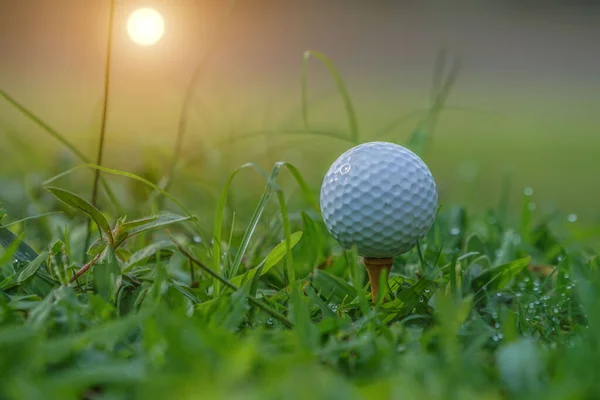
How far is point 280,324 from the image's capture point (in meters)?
1.42

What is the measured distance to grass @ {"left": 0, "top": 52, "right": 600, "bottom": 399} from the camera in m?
1.00

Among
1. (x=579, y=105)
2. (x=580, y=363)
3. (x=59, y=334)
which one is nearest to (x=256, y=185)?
(x=59, y=334)

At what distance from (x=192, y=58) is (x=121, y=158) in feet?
8.30

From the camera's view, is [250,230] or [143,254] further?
[250,230]

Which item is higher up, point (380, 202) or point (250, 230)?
point (380, 202)

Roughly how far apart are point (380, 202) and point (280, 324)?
372mm

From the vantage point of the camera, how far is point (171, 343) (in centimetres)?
107

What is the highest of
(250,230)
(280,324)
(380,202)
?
(380,202)

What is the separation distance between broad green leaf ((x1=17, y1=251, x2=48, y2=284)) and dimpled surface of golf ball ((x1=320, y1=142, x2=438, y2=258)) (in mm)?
664

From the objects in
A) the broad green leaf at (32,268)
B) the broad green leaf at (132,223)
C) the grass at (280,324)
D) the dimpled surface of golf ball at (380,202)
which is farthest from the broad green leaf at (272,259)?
the broad green leaf at (32,268)

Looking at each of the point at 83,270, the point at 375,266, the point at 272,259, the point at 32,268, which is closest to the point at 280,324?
the point at 272,259

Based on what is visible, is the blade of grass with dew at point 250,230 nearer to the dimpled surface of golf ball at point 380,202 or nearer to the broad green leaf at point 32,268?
the dimpled surface of golf ball at point 380,202

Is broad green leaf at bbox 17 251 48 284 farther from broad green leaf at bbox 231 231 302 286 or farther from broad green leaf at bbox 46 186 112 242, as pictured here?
broad green leaf at bbox 231 231 302 286

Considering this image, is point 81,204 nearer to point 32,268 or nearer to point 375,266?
point 32,268
